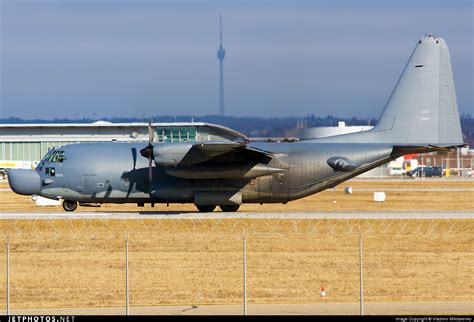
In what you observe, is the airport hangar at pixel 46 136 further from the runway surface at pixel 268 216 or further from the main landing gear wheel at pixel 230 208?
the runway surface at pixel 268 216

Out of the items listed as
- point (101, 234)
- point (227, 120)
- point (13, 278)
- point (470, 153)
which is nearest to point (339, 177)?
point (227, 120)

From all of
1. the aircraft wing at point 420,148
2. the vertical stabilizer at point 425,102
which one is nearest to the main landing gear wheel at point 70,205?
the vertical stabilizer at point 425,102

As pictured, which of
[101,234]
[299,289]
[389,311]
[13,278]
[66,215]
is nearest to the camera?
[389,311]

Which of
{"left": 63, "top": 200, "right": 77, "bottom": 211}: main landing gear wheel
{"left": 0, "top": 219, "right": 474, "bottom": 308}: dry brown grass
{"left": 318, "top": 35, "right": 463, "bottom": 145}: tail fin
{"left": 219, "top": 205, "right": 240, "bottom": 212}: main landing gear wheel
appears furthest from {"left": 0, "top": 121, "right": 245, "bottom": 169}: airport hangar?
{"left": 0, "top": 219, "right": 474, "bottom": 308}: dry brown grass

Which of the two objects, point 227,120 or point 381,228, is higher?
point 227,120

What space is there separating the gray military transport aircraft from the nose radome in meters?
0.05

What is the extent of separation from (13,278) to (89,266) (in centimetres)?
297

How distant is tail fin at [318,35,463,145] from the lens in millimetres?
45969

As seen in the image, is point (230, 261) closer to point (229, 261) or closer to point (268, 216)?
point (229, 261)

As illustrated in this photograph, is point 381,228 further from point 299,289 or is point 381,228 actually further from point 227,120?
point 227,120

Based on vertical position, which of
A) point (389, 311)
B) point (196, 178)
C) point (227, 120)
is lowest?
point (389, 311)

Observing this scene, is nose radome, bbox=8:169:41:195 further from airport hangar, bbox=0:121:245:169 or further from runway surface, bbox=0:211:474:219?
airport hangar, bbox=0:121:245:169

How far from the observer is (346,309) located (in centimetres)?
2519

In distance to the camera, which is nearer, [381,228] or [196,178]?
[381,228]
